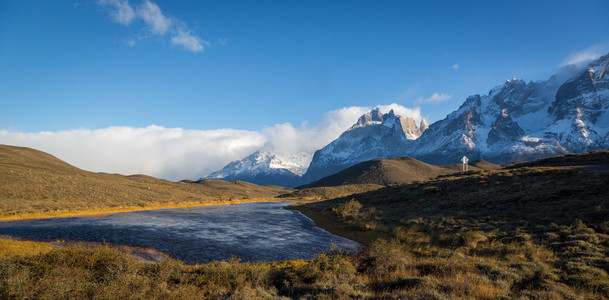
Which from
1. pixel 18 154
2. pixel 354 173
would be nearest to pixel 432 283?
pixel 18 154

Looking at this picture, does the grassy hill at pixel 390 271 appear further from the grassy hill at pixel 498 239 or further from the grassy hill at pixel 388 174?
the grassy hill at pixel 388 174

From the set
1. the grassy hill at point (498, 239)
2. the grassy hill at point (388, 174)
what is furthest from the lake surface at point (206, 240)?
the grassy hill at point (388, 174)

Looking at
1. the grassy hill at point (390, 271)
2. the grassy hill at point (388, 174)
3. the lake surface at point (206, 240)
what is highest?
the grassy hill at point (388, 174)

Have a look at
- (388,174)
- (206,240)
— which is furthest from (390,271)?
(388,174)

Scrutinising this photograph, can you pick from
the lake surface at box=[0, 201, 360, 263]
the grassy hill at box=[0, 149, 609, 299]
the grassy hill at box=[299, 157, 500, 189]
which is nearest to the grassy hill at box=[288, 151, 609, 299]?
the grassy hill at box=[0, 149, 609, 299]

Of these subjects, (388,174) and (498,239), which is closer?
(498,239)

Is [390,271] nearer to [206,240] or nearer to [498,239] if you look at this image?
[498,239]

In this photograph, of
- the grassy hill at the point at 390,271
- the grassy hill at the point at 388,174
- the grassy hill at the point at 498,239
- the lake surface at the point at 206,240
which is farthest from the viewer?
the grassy hill at the point at 388,174

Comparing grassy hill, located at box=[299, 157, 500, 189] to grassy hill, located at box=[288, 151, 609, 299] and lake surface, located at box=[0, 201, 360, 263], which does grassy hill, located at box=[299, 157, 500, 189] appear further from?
lake surface, located at box=[0, 201, 360, 263]

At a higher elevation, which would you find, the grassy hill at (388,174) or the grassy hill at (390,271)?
the grassy hill at (388,174)

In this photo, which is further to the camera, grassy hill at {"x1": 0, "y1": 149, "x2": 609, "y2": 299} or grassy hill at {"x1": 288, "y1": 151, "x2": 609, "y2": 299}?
grassy hill at {"x1": 288, "y1": 151, "x2": 609, "y2": 299}

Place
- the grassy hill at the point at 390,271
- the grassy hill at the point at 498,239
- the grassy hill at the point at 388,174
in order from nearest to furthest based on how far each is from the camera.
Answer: the grassy hill at the point at 390,271 < the grassy hill at the point at 498,239 < the grassy hill at the point at 388,174

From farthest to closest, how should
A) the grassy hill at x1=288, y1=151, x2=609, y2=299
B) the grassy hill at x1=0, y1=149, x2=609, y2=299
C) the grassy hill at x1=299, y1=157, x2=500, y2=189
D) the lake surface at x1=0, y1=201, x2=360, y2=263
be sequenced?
the grassy hill at x1=299, y1=157, x2=500, y2=189, the lake surface at x1=0, y1=201, x2=360, y2=263, the grassy hill at x1=288, y1=151, x2=609, y2=299, the grassy hill at x1=0, y1=149, x2=609, y2=299

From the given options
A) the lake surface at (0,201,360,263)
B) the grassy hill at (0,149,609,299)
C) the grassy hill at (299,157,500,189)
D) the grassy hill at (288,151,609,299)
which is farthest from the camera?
the grassy hill at (299,157,500,189)
